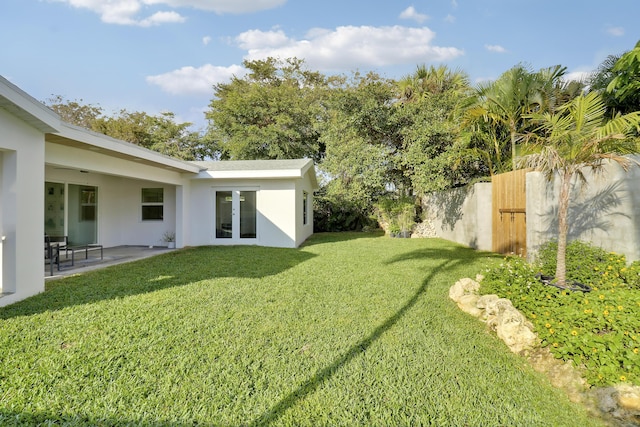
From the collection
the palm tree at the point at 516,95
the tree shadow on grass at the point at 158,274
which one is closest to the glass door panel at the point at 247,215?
the tree shadow on grass at the point at 158,274

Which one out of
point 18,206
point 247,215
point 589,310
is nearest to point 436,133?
point 247,215

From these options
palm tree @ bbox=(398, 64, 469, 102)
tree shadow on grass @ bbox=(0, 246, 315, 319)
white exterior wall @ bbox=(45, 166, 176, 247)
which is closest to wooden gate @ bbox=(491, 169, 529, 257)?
tree shadow on grass @ bbox=(0, 246, 315, 319)

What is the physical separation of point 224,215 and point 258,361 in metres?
9.72

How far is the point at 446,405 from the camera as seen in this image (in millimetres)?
2748

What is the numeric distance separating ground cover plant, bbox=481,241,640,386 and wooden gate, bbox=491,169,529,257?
12.0 feet

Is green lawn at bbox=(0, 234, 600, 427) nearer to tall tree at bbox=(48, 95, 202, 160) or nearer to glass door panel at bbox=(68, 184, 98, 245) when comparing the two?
glass door panel at bbox=(68, 184, 98, 245)

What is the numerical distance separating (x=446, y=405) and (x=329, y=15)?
1362 cm

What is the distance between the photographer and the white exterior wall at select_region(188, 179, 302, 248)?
12219 mm

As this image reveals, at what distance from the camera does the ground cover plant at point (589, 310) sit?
300 cm

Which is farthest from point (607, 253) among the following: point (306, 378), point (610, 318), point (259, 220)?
point (259, 220)

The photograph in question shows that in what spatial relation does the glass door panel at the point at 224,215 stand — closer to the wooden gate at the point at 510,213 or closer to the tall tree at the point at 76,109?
the wooden gate at the point at 510,213

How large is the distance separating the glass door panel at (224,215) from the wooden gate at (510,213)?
9.57 metres

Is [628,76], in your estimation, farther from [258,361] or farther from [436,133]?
[258,361]

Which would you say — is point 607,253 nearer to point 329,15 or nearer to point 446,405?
point 446,405
